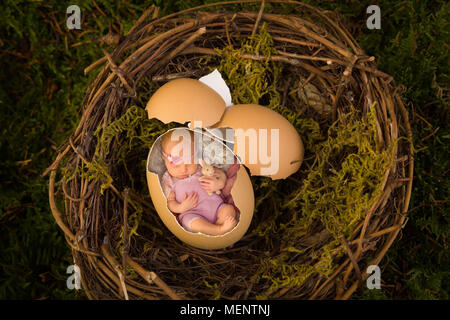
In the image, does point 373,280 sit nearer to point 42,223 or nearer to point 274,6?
point 274,6

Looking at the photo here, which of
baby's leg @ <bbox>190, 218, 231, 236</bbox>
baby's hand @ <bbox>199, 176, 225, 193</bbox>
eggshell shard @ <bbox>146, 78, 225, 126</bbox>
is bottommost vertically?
baby's leg @ <bbox>190, 218, 231, 236</bbox>

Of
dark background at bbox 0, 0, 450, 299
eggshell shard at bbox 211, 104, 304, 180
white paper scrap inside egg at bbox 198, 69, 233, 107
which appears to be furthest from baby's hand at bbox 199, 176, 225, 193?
dark background at bbox 0, 0, 450, 299

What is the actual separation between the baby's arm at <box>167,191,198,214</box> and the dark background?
507 mm

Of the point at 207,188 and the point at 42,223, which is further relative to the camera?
the point at 42,223

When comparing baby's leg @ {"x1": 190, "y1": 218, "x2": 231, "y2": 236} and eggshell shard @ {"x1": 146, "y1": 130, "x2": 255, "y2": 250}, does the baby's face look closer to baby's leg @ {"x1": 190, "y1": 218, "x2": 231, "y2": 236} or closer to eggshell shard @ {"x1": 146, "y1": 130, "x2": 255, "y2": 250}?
eggshell shard @ {"x1": 146, "y1": 130, "x2": 255, "y2": 250}

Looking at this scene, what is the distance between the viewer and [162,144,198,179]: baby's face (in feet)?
4.81

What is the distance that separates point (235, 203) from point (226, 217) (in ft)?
0.17

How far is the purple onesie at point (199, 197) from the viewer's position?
1467 mm

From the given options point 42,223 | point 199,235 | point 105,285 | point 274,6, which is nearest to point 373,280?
point 199,235

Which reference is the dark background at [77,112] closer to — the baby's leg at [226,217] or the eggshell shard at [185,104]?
the eggshell shard at [185,104]

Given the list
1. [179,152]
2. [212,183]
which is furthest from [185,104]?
[212,183]

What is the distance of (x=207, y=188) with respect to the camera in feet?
4.81

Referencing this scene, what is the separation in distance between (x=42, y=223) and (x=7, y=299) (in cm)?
29

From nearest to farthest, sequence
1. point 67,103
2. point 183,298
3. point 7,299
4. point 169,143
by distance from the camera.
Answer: point 183,298 < point 169,143 < point 7,299 < point 67,103
